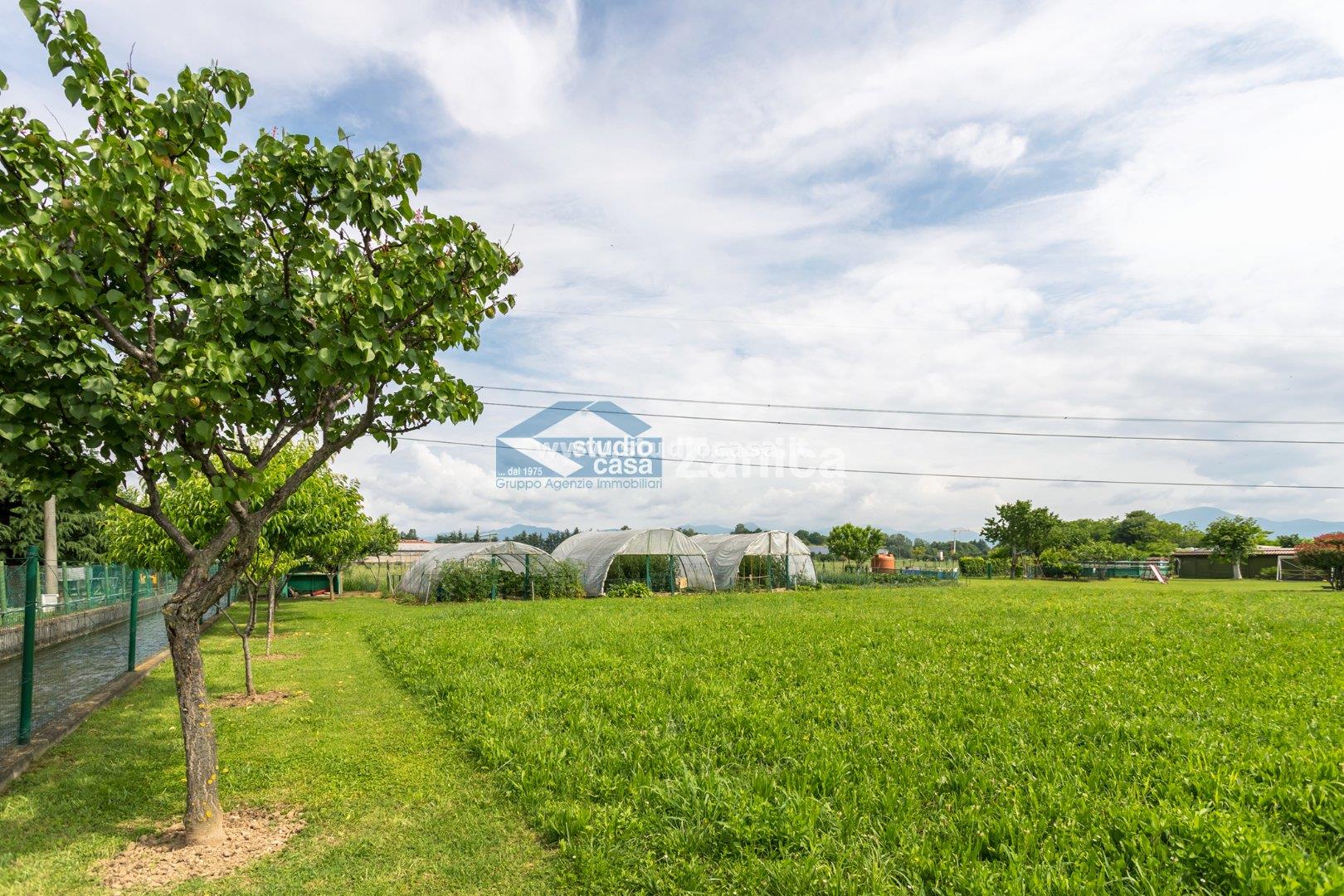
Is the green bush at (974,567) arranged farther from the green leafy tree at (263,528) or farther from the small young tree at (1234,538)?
the green leafy tree at (263,528)

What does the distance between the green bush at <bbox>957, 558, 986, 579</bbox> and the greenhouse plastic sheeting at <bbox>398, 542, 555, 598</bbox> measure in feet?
96.8

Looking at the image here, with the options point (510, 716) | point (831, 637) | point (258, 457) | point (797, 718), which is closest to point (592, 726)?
point (510, 716)

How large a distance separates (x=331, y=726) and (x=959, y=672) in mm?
7388

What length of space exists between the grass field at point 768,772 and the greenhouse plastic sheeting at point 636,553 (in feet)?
53.3

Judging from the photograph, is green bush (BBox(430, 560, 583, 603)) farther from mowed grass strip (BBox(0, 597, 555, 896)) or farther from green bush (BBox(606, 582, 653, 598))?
mowed grass strip (BBox(0, 597, 555, 896))

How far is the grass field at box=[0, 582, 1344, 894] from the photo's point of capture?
14.1ft

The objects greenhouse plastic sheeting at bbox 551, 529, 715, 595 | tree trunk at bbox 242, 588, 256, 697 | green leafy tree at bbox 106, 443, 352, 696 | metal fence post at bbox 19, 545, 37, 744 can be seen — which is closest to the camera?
metal fence post at bbox 19, 545, 37, 744

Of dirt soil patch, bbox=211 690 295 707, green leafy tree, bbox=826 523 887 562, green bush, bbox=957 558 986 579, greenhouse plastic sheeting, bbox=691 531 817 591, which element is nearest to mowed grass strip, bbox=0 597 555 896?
dirt soil patch, bbox=211 690 295 707

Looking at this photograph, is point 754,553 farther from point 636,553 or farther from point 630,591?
point 630,591

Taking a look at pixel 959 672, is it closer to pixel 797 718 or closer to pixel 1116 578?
pixel 797 718

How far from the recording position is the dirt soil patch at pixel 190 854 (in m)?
4.69

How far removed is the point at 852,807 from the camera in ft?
16.2

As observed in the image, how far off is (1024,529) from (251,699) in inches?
1753

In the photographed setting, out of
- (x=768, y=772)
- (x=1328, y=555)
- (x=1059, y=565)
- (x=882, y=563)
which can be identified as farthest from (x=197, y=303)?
(x=1059, y=565)
